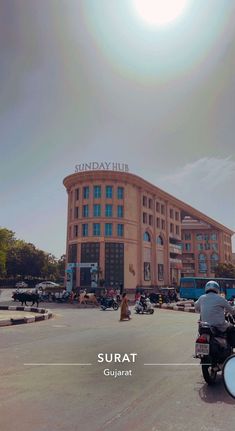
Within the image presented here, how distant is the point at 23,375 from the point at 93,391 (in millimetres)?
1521

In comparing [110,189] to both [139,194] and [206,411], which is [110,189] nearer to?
[139,194]

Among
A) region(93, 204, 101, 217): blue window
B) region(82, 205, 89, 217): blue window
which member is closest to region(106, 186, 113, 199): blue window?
region(93, 204, 101, 217): blue window

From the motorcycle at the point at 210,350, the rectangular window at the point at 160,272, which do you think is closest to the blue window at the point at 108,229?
the rectangular window at the point at 160,272

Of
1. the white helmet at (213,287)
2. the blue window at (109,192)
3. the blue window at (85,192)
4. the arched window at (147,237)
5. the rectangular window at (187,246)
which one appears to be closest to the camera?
the white helmet at (213,287)

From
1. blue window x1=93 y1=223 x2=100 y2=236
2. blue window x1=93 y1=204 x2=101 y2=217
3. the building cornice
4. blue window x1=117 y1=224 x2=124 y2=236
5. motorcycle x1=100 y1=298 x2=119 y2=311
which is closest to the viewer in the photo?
motorcycle x1=100 y1=298 x2=119 y2=311

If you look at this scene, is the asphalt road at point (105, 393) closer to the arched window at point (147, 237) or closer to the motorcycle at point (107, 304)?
the motorcycle at point (107, 304)

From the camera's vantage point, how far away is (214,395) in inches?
191

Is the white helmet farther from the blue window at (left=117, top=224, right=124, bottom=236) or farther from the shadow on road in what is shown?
the blue window at (left=117, top=224, right=124, bottom=236)

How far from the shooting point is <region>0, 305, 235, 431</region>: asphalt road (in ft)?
12.6

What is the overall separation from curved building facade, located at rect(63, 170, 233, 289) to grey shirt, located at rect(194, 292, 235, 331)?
133 ft

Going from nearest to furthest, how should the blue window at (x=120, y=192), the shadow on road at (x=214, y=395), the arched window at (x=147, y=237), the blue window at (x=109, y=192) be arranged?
the shadow on road at (x=214, y=395) → the blue window at (x=109, y=192) → the blue window at (x=120, y=192) → the arched window at (x=147, y=237)

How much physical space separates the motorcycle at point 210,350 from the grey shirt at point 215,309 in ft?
0.55

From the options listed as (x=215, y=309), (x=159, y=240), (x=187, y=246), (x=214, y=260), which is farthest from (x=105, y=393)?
(x=214, y=260)

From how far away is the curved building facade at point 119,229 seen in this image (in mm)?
47000
